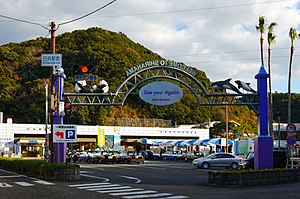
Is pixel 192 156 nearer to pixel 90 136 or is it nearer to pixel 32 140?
pixel 90 136

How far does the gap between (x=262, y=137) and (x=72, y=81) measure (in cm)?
7437

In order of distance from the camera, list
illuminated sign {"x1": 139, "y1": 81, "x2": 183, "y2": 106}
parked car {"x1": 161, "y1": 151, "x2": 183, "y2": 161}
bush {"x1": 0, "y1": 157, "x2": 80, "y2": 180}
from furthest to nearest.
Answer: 1. parked car {"x1": 161, "y1": 151, "x2": 183, "y2": 161}
2. illuminated sign {"x1": 139, "y1": 81, "x2": 183, "y2": 106}
3. bush {"x1": 0, "y1": 157, "x2": 80, "y2": 180}

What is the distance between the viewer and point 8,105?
93.8 metres

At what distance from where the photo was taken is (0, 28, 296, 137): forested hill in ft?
295

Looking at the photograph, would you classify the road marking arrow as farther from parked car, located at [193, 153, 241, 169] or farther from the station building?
the station building

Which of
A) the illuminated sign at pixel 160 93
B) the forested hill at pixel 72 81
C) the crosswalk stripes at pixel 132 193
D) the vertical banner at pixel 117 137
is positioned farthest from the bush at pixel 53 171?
the forested hill at pixel 72 81

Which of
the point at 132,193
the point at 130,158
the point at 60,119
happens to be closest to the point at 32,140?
the point at 130,158

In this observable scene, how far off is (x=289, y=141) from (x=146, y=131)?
58.5m

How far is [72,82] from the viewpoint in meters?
95.0

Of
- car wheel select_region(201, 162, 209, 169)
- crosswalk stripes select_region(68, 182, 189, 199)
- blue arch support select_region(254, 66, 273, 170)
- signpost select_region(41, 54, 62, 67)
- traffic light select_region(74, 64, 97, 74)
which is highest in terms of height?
signpost select_region(41, 54, 62, 67)

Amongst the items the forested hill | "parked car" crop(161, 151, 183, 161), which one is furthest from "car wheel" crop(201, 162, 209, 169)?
the forested hill

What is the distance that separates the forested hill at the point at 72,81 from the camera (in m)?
90.0

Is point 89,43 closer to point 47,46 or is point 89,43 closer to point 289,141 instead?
point 47,46

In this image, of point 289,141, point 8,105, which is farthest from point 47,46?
point 289,141
